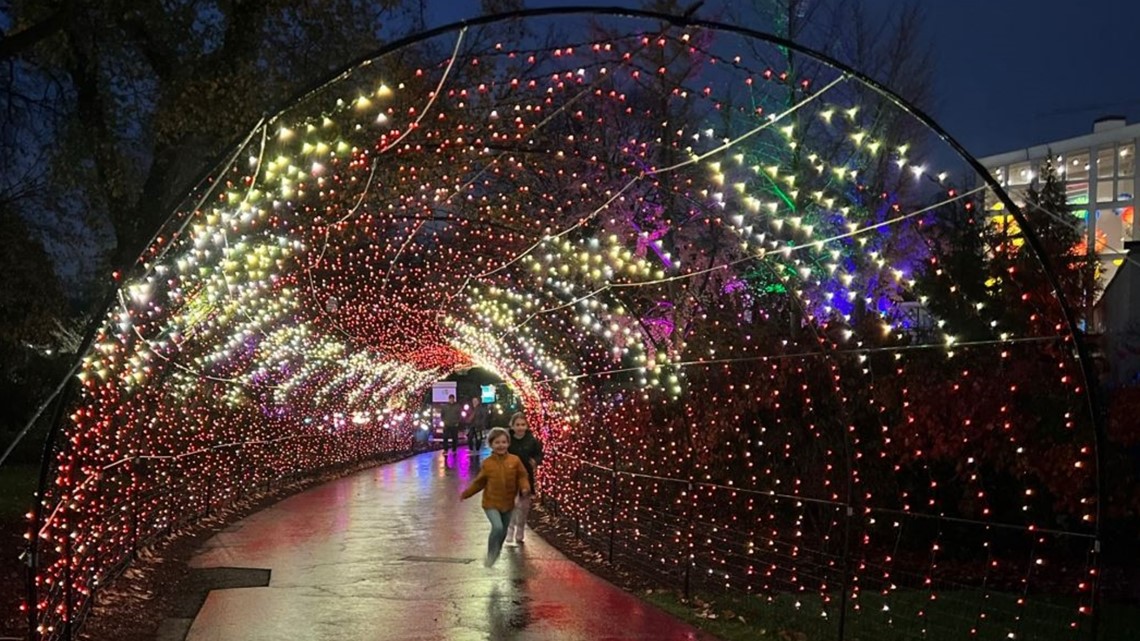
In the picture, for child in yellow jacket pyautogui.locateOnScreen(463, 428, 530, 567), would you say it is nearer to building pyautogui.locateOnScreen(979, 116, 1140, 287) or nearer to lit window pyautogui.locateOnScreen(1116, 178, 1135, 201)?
building pyautogui.locateOnScreen(979, 116, 1140, 287)

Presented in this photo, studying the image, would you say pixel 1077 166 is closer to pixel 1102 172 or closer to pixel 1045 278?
pixel 1102 172

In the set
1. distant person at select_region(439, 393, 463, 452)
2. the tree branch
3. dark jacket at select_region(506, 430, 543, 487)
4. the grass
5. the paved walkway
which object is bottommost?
the grass

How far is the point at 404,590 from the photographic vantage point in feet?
36.5

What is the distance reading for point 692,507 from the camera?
1098 cm

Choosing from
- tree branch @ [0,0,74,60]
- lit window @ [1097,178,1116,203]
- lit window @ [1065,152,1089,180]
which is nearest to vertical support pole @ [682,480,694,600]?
tree branch @ [0,0,74,60]

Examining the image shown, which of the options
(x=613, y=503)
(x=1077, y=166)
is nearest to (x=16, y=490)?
(x=613, y=503)

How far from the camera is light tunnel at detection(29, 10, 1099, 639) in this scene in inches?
379

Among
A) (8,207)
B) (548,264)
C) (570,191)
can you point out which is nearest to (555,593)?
(548,264)

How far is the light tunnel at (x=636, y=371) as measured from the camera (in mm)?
9625

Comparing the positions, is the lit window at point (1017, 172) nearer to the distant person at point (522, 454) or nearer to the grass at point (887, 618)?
the distant person at point (522, 454)

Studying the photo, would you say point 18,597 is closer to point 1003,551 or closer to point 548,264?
point 548,264

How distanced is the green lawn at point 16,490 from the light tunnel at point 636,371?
2.11 meters

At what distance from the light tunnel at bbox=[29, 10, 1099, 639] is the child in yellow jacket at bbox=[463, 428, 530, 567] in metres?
1.18

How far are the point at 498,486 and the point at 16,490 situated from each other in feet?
32.5
